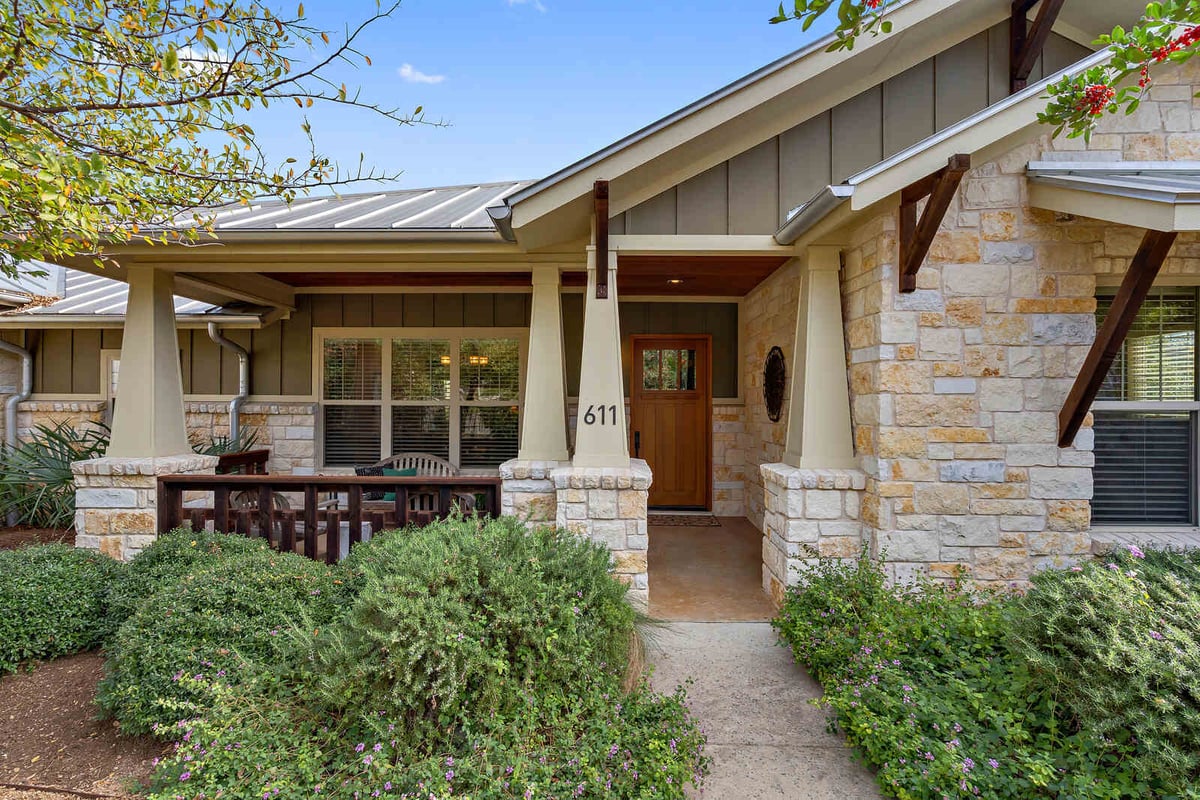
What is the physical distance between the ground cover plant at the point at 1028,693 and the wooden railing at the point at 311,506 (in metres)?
2.58

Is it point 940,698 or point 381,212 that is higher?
point 381,212

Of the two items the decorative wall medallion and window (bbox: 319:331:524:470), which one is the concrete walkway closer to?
the decorative wall medallion

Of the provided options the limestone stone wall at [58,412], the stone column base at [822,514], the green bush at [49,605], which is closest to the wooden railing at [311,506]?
the green bush at [49,605]

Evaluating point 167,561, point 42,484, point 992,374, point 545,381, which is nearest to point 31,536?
point 42,484

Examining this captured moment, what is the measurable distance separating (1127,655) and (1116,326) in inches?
74.7

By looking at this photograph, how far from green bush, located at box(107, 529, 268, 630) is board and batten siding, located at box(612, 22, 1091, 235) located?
3.40 metres

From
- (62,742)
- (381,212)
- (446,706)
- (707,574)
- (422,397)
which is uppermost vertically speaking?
(381,212)

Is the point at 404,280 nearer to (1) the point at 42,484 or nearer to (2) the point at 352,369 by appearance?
(2) the point at 352,369

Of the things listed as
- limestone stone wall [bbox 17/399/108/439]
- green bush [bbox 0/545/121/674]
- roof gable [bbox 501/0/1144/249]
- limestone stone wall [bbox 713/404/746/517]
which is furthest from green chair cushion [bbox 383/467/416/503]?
limestone stone wall [bbox 17/399/108/439]

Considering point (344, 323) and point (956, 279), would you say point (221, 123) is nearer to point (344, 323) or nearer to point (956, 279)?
point (344, 323)

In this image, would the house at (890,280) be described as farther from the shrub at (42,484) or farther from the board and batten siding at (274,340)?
the shrub at (42,484)

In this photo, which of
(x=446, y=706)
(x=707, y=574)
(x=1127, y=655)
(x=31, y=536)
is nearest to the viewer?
(x=1127, y=655)

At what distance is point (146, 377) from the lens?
4.25 m

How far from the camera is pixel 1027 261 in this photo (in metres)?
3.39
